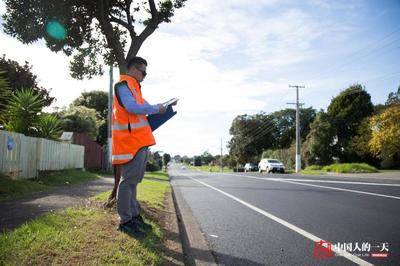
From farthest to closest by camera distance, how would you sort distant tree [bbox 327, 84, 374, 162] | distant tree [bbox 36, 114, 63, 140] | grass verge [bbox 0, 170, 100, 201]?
distant tree [bbox 327, 84, 374, 162], distant tree [bbox 36, 114, 63, 140], grass verge [bbox 0, 170, 100, 201]

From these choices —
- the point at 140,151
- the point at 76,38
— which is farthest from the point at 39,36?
the point at 140,151

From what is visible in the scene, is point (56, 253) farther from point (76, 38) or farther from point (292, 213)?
point (76, 38)

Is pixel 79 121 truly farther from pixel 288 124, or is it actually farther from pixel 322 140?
pixel 288 124

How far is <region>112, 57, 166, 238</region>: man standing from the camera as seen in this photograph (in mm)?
4766

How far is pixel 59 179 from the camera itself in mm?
13914

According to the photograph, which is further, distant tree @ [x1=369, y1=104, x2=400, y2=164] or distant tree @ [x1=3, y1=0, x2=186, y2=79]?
distant tree @ [x1=369, y1=104, x2=400, y2=164]

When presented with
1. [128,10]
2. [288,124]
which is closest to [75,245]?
[128,10]

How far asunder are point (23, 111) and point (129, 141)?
10.0m

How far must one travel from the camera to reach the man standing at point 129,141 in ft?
15.6

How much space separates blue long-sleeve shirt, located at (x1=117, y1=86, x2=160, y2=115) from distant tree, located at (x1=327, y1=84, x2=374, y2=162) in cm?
4844

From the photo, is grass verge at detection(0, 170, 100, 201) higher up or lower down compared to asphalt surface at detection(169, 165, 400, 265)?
higher up

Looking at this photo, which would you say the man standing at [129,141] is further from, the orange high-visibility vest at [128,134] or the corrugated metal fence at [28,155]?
the corrugated metal fence at [28,155]

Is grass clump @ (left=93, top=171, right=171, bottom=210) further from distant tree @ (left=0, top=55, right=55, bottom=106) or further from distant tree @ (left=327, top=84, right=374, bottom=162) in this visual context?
distant tree @ (left=327, top=84, right=374, bottom=162)

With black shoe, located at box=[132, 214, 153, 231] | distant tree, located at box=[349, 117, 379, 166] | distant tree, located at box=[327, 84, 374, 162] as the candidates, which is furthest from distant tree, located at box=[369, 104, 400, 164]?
black shoe, located at box=[132, 214, 153, 231]
